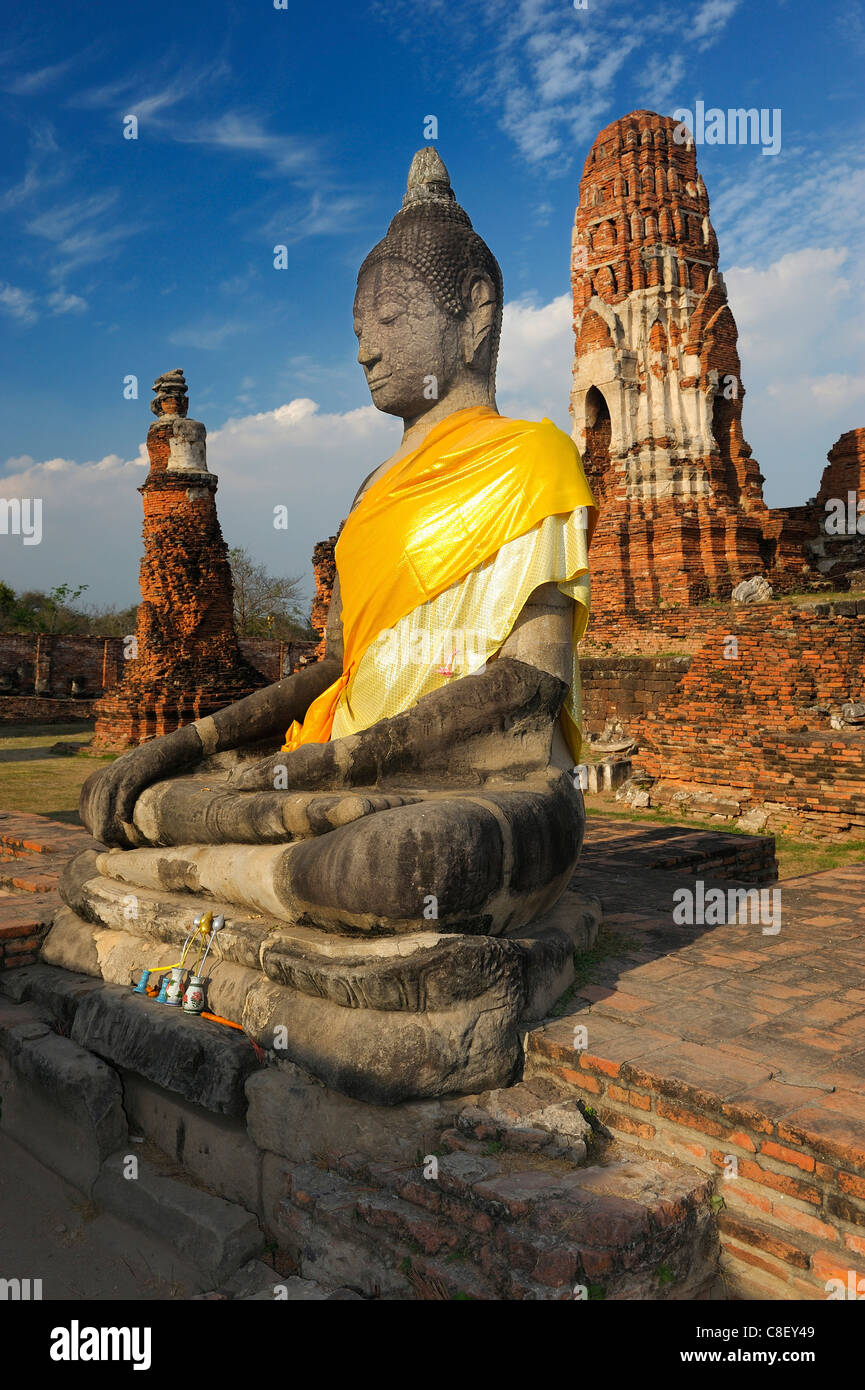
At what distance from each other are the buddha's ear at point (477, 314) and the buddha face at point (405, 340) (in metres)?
0.03

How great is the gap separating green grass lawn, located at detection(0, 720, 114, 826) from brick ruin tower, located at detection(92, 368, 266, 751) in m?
1.08

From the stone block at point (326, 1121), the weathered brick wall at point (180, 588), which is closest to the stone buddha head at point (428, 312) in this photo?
the stone block at point (326, 1121)

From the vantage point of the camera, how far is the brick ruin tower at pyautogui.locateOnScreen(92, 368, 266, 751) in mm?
14867

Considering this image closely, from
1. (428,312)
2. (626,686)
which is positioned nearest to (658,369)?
(626,686)

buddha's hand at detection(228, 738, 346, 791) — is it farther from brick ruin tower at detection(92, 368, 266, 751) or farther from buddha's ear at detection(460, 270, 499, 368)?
brick ruin tower at detection(92, 368, 266, 751)

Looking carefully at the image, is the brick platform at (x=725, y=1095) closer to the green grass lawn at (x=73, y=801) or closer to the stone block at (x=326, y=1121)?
the stone block at (x=326, y=1121)

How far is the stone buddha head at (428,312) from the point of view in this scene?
3.51 meters

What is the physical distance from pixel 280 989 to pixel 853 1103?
146 cm

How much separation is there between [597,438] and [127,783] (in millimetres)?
15514

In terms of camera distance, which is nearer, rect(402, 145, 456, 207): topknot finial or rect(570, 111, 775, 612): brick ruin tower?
rect(402, 145, 456, 207): topknot finial

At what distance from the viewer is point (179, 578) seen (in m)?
15.1

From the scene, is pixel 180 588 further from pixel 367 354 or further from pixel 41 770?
pixel 367 354

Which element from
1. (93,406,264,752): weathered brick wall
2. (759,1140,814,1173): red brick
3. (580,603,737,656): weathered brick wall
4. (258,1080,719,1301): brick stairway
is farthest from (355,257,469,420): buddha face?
(93,406,264,752): weathered brick wall

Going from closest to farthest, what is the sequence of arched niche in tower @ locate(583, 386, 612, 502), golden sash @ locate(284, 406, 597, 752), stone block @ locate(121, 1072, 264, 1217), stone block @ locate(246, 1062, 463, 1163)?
stone block @ locate(246, 1062, 463, 1163)
stone block @ locate(121, 1072, 264, 1217)
golden sash @ locate(284, 406, 597, 752)
arched niche in tower @ locate(583, 386, 612, 502)
